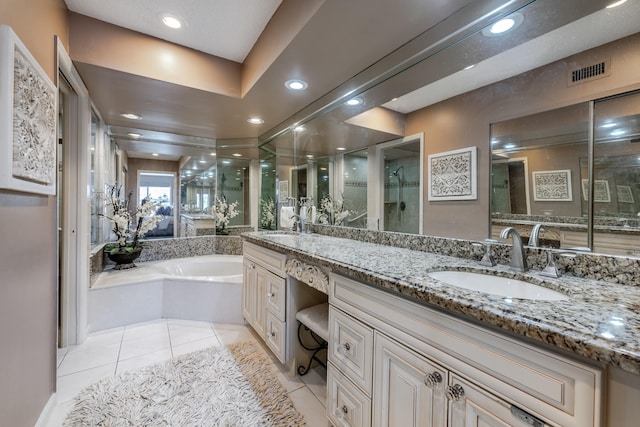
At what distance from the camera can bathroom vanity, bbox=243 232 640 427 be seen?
524 mm

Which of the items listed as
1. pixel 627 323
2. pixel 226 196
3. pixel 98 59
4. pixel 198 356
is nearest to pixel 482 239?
pixel 627 323

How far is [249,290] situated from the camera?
7.61 ft

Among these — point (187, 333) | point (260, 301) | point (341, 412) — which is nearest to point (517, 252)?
point (341, 412)

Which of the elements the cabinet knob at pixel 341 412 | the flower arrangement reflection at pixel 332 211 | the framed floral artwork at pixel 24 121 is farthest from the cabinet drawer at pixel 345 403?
the framed floral artwork at pixel 24 121

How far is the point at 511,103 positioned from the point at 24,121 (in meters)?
2.11

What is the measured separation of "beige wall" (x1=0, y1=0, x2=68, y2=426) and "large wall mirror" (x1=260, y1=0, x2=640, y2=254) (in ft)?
5.56

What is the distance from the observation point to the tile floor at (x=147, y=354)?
158 cm

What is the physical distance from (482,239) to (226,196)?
11.0 ft

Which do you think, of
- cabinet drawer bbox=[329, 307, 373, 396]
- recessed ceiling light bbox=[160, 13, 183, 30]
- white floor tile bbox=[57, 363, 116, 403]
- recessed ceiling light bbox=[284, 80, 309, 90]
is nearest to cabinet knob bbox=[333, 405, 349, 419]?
cabinet drawer bbox=[329, 307, 373, 396]

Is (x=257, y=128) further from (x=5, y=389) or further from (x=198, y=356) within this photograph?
(x=5, y=389)

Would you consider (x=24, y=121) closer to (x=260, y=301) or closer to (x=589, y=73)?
(x=260, y=301)

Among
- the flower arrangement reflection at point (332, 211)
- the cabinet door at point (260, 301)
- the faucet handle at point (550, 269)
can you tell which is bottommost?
the cabinet door at point (260, 301)

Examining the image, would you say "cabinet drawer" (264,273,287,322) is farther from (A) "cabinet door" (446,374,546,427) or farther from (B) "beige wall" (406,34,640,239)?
(A) "cabinet door" (446,374,546,427)

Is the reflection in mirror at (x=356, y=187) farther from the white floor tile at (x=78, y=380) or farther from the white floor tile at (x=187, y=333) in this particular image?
the white floor tile at (x=78, y=380)
